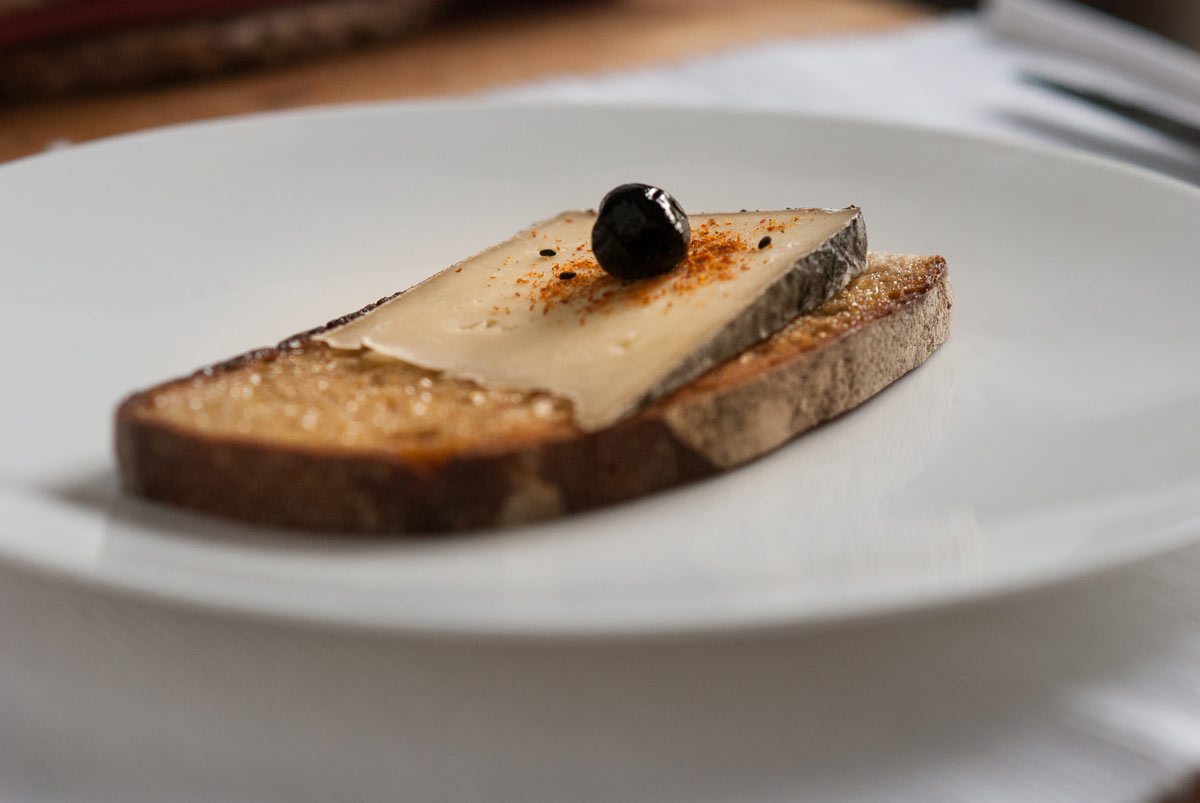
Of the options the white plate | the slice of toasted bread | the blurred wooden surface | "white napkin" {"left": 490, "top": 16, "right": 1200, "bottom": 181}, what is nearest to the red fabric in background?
the blurred wooden surface

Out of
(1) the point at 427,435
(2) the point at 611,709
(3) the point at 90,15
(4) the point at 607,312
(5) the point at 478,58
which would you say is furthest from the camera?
(5) the point at 478,58

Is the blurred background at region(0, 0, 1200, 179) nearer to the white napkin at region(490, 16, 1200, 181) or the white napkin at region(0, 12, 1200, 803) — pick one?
the white napkin at region(490, 16, 1200, 181)

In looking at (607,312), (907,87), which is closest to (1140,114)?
(907,87)

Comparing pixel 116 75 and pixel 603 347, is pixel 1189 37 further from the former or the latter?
pixel 603 347

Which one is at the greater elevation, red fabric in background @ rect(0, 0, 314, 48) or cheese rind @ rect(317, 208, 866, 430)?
red fabric in background @ rect(0, 0, 314, 48)

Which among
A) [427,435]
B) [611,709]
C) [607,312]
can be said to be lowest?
[611,709]

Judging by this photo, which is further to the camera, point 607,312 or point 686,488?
point 607,312

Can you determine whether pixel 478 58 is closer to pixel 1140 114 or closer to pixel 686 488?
pixel 1140 114
